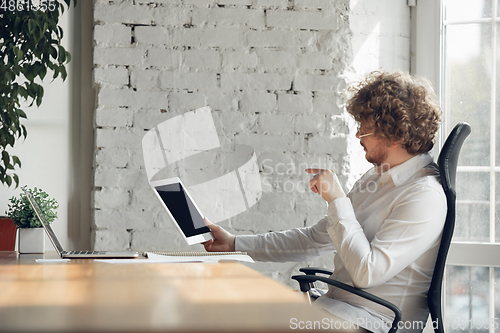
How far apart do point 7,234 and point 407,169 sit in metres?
1.65

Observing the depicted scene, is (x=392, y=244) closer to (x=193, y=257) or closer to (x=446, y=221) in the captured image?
(x=446, y=221)

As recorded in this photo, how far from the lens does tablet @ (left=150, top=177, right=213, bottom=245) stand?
1.65 m

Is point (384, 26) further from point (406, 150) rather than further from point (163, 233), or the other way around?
point (163, 233)

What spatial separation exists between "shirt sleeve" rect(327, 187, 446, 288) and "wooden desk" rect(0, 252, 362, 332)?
16.8 inches

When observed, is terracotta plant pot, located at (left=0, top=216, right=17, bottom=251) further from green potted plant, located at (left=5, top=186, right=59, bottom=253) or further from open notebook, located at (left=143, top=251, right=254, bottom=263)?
open notebook, located at (left=143, top=251, right=254, bottom=263)

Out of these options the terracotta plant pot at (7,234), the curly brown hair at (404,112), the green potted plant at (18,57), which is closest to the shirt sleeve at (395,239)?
the curly brown hair at (404,112)

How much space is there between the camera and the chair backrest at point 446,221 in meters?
1.36

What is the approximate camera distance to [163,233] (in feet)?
7.41

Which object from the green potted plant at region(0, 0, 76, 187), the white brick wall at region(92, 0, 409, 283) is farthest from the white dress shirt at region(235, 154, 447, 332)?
the green potted plant at region(0, 0, 76, 187)

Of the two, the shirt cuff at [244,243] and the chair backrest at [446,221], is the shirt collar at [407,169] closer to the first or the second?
the chair backrest at [446,221]

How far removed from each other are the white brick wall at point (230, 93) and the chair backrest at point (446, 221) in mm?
917

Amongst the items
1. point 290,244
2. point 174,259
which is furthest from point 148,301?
point 290,244

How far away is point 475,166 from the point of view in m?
2.39

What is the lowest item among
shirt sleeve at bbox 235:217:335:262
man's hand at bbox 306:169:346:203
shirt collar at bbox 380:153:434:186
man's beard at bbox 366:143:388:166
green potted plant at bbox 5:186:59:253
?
shirt sleeve at bbox 235:217:335:262
